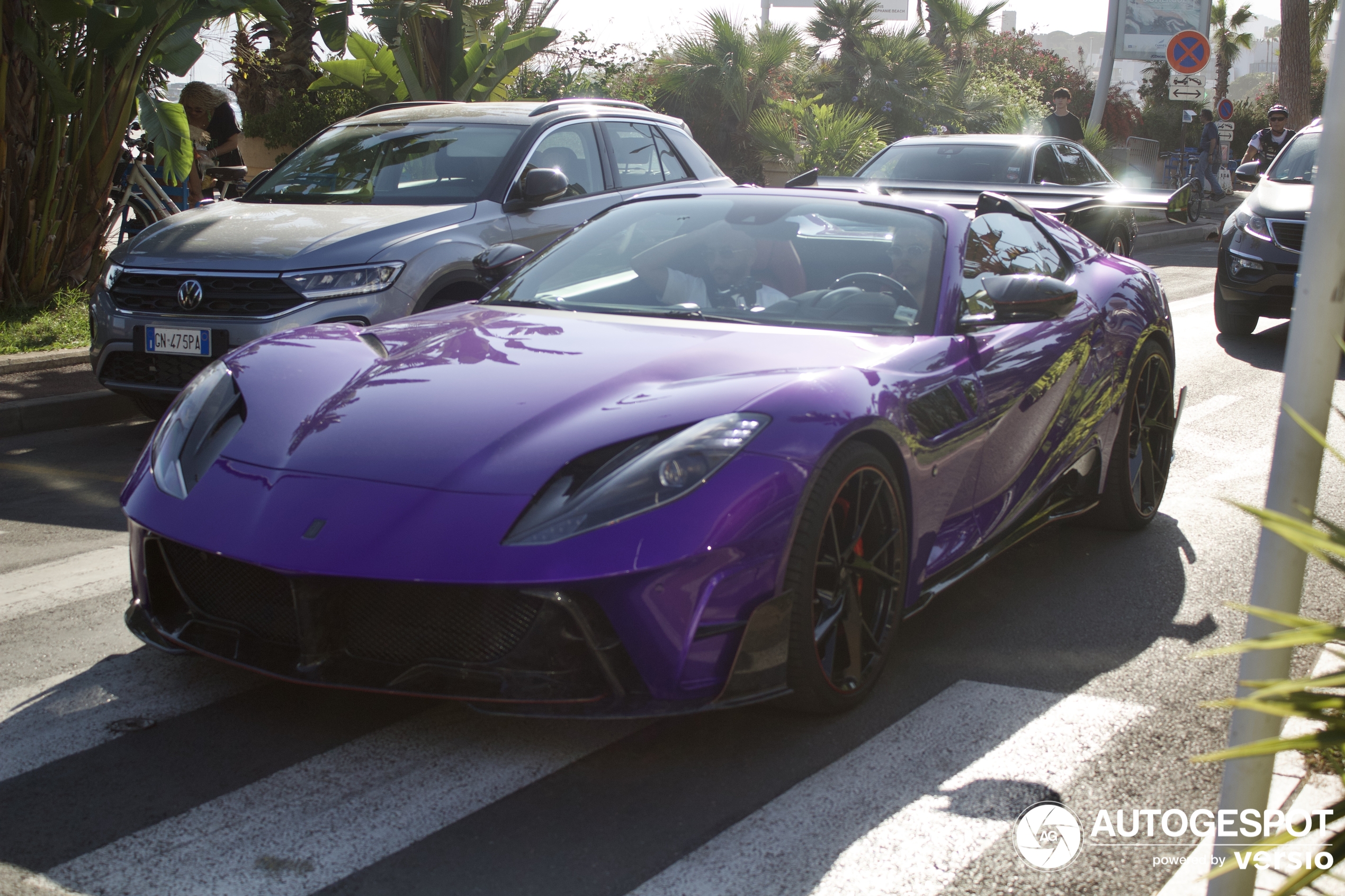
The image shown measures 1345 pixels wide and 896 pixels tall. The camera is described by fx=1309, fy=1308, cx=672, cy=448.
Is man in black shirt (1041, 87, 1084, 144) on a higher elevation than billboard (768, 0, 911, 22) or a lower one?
lower

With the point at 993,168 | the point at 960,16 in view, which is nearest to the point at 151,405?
the point at 993,168

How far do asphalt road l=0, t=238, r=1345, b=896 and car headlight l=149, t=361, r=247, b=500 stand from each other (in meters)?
0.58

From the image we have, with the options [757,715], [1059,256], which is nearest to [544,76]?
[1059,256]

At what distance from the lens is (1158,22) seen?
97.1 ft

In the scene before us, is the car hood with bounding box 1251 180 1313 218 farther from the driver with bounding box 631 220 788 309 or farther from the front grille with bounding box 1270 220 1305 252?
the driver with bounding box 631 220 788 309

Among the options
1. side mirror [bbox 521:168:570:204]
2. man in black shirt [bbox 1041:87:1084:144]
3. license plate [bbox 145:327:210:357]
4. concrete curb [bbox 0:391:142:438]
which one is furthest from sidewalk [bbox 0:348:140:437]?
man in black shirt [bbox 1041:87:1084:144]

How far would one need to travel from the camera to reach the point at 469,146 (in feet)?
25.2

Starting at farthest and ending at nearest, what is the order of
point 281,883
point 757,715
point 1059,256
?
point 1059,256 → point 757,715 → point 281,883

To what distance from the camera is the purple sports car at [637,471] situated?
9.34 ft

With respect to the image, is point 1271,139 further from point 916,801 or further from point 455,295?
point 916,801

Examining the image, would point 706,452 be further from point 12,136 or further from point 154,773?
point 12,136

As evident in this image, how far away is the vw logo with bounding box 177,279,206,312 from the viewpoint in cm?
644

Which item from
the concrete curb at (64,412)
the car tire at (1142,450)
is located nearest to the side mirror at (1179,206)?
the car tire at (1142,450)

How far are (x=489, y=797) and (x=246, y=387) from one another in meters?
1.38
